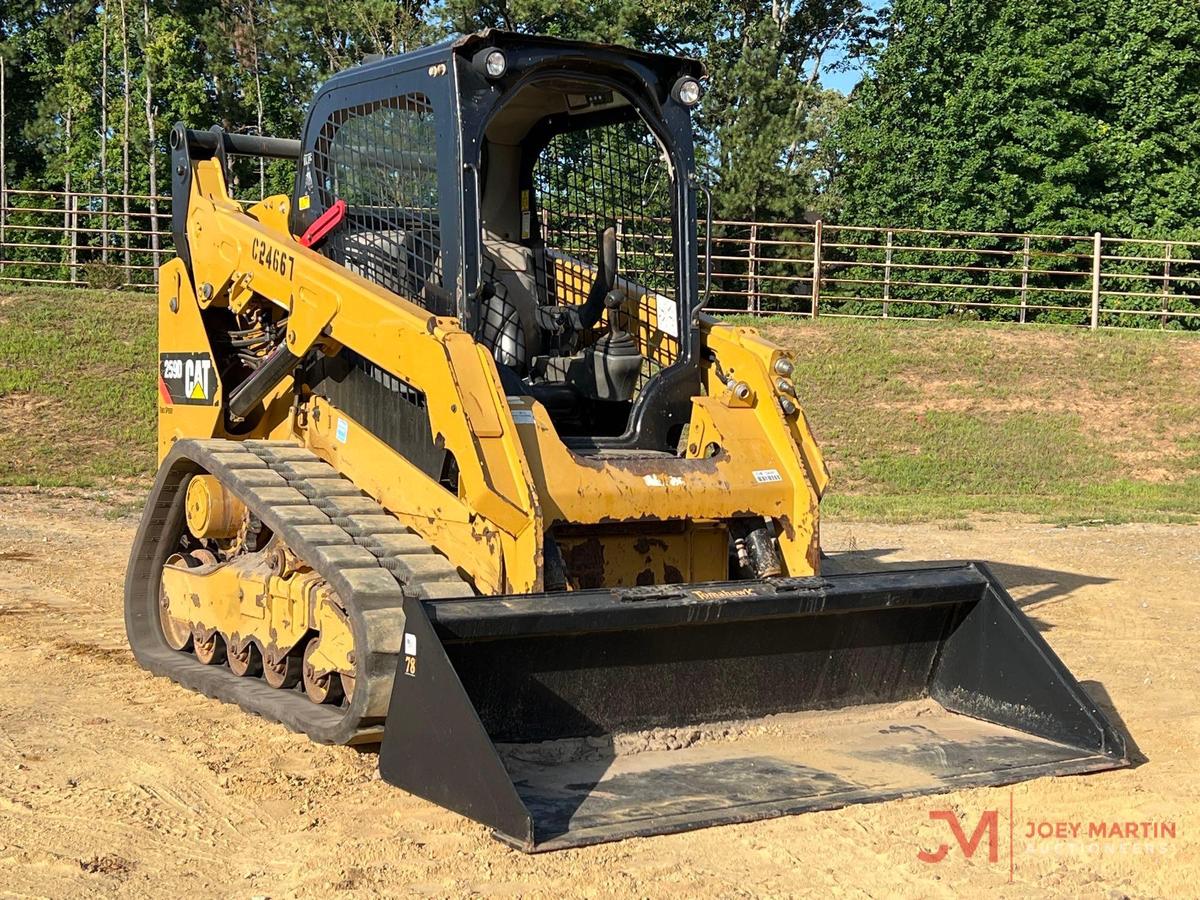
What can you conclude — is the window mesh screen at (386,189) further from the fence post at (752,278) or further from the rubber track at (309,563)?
the fence post at (752,278)

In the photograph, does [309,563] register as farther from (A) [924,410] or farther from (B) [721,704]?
(A) [924,410]

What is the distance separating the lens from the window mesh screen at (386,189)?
688 centimetres

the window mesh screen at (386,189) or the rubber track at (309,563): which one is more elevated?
the window mesh screen at (386,189)

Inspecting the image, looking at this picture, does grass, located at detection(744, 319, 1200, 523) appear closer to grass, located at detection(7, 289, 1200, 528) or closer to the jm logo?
grass, located at detection(7, 289, 1200, 528)

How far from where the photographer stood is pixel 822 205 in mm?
36344

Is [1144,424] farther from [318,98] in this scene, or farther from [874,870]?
[874,870]

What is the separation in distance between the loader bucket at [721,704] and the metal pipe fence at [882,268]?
18.0 metres

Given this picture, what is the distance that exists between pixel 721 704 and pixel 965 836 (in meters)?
1.27

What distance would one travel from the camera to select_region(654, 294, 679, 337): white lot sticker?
7441mm

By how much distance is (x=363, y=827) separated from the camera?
17.6 feet

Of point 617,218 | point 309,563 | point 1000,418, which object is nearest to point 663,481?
point 309,563

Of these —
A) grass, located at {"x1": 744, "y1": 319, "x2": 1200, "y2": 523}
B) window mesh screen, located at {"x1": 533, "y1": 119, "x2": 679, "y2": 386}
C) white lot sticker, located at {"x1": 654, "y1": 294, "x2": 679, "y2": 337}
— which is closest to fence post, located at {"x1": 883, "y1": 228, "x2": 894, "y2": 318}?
grass, located at {"x1": 744, "y1": 319, "x2": 1200, "y2": 523}

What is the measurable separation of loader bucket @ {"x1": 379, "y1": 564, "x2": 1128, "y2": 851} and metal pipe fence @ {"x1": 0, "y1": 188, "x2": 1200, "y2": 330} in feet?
58.9

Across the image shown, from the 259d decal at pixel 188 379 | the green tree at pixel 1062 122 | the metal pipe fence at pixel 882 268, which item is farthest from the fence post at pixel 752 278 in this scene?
the 259d decal at pixel 188 379
